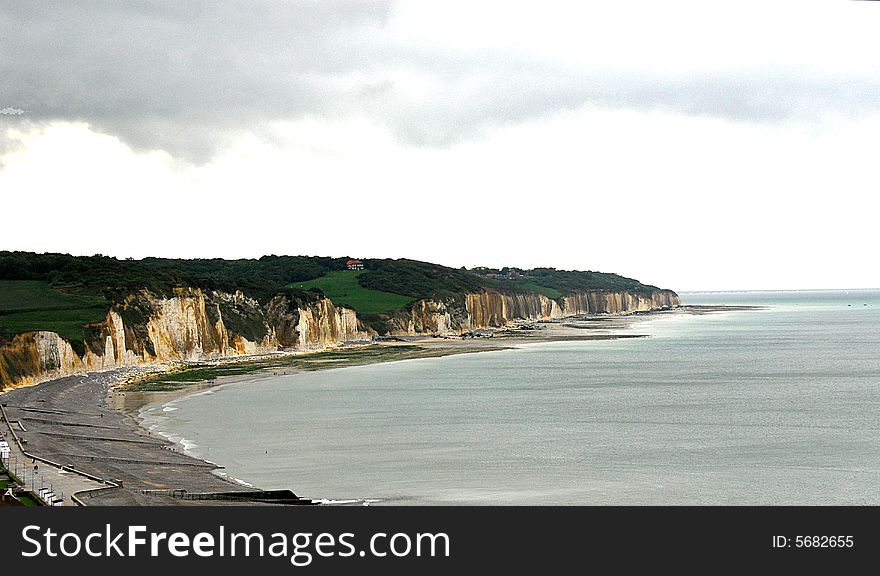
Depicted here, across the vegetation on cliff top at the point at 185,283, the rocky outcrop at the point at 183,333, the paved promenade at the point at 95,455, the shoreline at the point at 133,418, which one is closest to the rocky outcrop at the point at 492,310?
the vegetation on cliff top at the point at 185,283

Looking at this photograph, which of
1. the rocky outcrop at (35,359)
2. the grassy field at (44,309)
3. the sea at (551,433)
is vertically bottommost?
the sea at (551,433)

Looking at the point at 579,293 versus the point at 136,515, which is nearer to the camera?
the point at 136,515

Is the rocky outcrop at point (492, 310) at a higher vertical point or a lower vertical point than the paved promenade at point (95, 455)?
higher

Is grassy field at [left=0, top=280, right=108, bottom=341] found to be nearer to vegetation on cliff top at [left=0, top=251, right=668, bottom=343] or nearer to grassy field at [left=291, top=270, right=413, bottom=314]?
vegetation on cliff top at [left=0, top=251, right=668, bottom=343]

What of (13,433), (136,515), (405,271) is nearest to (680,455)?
(13,433)

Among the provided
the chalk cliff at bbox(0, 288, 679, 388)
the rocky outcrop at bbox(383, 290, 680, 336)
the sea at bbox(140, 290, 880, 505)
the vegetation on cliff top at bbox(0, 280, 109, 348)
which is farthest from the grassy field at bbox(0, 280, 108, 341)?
the rocky outcrop at bbox(383, 290, 680, 336)

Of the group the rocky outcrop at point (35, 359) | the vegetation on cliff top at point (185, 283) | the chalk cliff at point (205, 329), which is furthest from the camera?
the vegetation on cliff top at point (185, 283)

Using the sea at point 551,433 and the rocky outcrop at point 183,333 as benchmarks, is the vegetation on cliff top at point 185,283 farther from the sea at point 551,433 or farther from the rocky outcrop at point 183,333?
the sea at point 551,433

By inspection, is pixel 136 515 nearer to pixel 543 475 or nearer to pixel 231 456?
pixel 543 475
